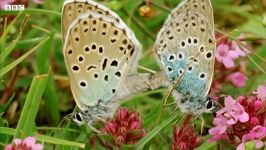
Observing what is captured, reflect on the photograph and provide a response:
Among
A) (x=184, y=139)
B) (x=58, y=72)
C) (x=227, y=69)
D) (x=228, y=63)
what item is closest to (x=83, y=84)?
(x=184, y=139)

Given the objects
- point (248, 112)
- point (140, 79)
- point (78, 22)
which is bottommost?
point (248, 112)

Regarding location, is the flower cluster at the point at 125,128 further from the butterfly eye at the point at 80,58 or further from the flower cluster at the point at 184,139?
the butterfly eye at the point at 80,58

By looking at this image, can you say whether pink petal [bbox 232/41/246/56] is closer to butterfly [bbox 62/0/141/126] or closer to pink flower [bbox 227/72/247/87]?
pink flower [bbox 227/72/247/87]

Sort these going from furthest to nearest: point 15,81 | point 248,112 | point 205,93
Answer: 1. point 15,81
2. point 205,93
3. point 248,112

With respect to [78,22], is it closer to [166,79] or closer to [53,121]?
[166,79]

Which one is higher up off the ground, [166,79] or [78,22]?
[78,22]

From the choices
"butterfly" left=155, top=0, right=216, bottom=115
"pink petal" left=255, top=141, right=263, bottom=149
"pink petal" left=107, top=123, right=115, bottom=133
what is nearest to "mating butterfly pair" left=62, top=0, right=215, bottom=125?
"butterfly" left=155, top=0, right=216, bottom=115

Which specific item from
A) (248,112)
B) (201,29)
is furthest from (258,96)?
(201,29)
